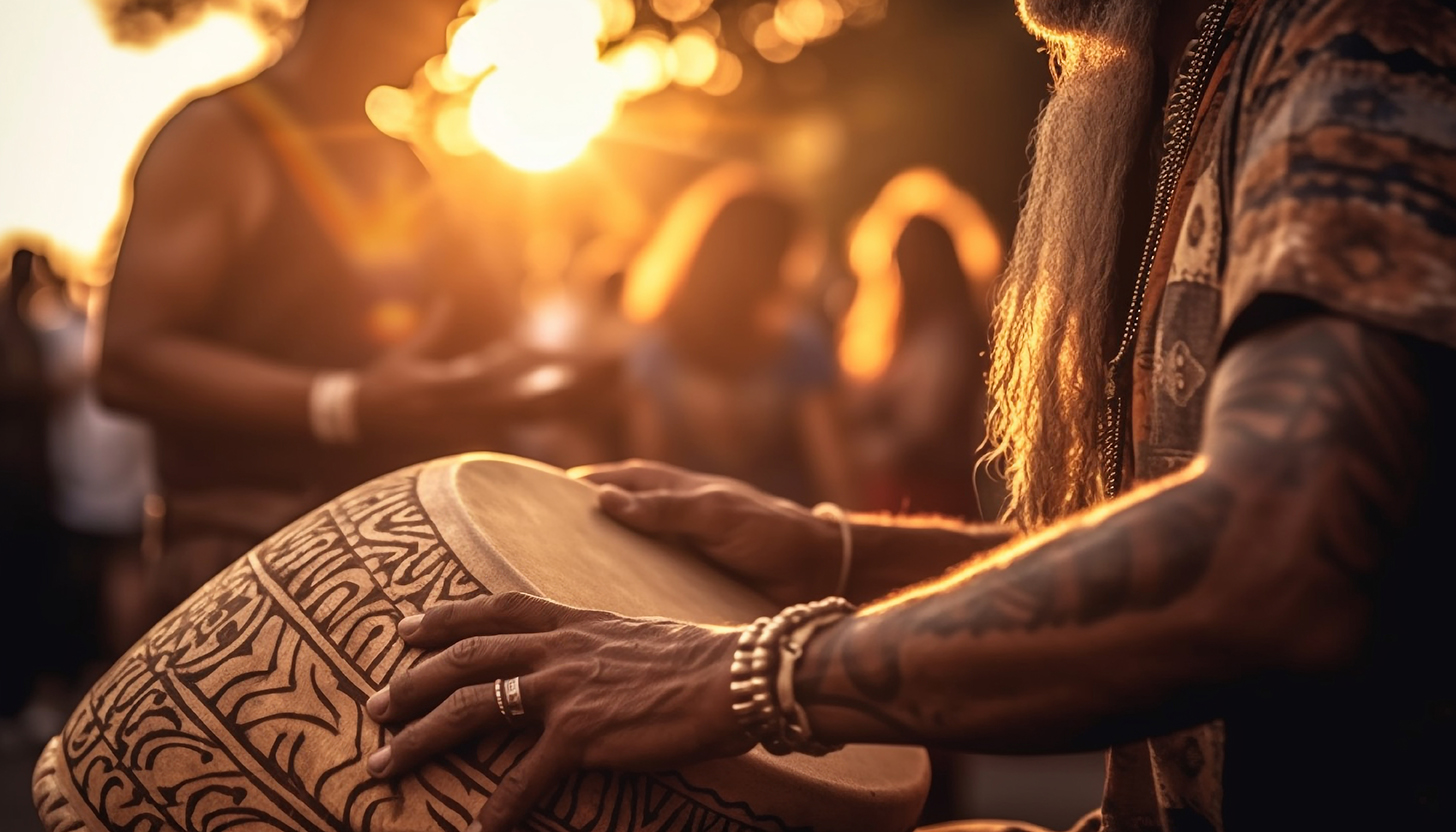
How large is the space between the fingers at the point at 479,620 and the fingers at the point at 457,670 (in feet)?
0.06

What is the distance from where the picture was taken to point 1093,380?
1.44 metres

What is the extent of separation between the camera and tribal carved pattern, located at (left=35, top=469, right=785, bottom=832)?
117 centimetres

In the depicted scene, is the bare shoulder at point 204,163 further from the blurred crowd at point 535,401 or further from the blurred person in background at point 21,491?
the blurred person in background at point 21,491

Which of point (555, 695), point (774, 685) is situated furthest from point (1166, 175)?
point (555, 695)

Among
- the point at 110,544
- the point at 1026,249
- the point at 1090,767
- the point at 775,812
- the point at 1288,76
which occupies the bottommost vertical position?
the point at 1090,767

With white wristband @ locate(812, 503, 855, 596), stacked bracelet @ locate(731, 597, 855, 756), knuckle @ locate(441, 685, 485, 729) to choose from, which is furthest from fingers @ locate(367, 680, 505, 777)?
white wristband @ locate(812, 503, 855, 596)

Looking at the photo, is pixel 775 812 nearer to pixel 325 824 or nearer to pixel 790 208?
pixel 325 824

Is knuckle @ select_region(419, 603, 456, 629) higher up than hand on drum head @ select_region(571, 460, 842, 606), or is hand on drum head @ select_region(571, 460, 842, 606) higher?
knuckle @ select_region(419, 603, 456, 629)

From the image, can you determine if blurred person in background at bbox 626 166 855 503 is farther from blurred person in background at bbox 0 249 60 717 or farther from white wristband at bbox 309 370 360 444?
blurred person in background at bbox 0 249 60 717

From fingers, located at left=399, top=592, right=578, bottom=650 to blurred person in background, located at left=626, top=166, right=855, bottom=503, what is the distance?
322cm

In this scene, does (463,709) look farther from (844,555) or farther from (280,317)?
(280,317)

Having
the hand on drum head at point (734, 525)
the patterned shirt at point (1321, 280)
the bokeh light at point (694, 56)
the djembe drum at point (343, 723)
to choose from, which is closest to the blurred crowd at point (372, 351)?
the hand on drum head at point (734, 525)

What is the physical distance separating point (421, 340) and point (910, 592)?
1804 mm

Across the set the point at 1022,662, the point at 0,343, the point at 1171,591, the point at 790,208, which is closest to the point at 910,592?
the point at 1022,662
